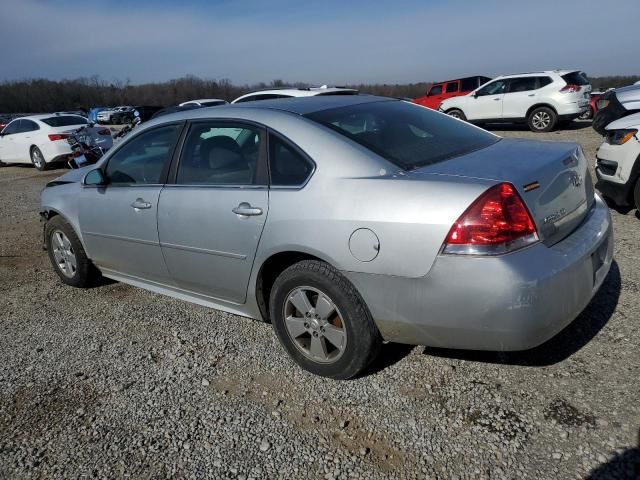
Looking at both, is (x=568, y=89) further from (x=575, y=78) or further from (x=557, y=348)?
(x=557, y=348)

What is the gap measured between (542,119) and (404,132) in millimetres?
12992

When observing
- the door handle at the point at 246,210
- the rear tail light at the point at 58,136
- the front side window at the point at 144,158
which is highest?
the front side window at the point at 144,158

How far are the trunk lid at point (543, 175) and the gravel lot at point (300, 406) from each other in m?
0.82

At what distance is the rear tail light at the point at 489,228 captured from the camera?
7.36ft

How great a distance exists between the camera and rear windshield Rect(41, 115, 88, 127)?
1348cm

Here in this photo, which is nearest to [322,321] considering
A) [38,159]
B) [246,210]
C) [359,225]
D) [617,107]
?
[359,225]

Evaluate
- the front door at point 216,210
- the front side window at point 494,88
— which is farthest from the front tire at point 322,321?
the front side window at point 494,88

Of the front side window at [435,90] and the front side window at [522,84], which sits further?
the front side window at [435,90]

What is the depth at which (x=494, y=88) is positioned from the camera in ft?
50.4

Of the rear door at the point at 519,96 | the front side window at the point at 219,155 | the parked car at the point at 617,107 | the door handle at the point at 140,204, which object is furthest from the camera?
the rear door at the point at 519,96

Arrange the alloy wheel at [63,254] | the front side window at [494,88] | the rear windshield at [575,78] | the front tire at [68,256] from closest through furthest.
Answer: the front tire at [68,256], the alloy wheel at [63,254], the rear windshield at [575,78], the front side window at [494,88]

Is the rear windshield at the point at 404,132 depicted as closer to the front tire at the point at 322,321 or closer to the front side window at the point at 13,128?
the front tire at the point at 322,321

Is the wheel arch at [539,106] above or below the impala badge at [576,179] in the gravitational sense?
below

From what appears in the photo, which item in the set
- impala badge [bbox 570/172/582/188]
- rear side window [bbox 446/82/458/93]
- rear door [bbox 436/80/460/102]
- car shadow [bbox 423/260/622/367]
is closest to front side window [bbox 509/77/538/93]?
rear door [bbox 436/80/460/102]
